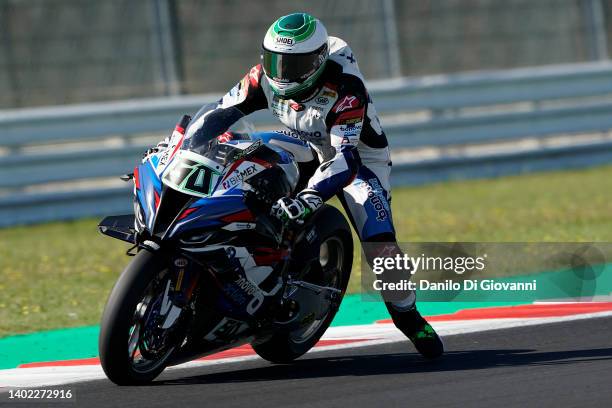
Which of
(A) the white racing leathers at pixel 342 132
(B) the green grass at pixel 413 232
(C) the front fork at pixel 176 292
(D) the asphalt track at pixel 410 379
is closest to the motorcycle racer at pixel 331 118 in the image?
(A) the white racing leathers at pixel 342 132

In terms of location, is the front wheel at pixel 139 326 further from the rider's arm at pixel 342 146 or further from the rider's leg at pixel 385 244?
the rider's leg at pixel 385 244

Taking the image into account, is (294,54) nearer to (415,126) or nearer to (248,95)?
(248,95)

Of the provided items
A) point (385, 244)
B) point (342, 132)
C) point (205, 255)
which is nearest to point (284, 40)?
point (342, 132)

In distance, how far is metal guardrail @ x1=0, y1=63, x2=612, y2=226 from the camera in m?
13.2

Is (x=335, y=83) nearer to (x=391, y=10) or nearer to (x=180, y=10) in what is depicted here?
(x=180, y=10)

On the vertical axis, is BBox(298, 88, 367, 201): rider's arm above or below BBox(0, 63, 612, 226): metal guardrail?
above

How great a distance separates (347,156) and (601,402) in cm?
181

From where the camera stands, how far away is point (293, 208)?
566cm

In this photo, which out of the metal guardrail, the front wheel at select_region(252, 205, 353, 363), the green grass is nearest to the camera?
the front wheel at select_region(252, 205, 353, 363)

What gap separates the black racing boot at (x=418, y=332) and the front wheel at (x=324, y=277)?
1.17 feet

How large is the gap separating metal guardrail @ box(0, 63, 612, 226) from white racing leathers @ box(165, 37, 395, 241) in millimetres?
7034

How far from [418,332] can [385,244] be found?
0.51 m

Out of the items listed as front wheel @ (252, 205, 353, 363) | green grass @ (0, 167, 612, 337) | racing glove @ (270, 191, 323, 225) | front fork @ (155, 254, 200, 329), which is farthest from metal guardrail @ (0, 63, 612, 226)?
front fork @ (155, 254, 200, 329)

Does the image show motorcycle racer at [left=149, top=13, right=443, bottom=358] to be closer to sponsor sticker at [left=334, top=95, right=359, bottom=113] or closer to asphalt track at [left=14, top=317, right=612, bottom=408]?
sponsor sticker at [left=334, top=95, right=359, bottom=113]
